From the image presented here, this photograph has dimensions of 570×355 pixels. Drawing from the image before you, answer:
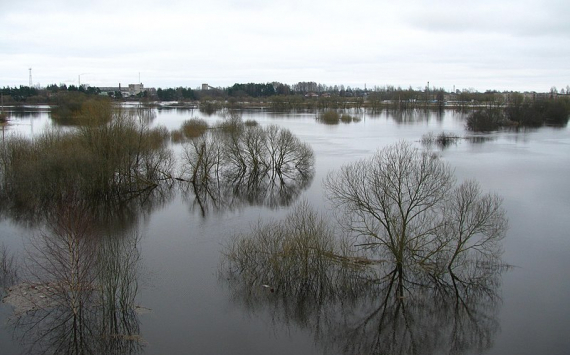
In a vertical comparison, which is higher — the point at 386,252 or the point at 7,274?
the point at 386,252

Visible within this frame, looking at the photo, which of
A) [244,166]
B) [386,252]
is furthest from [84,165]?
[386,252]

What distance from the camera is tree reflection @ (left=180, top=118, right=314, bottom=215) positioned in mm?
26656

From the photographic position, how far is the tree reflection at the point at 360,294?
39.9 feet

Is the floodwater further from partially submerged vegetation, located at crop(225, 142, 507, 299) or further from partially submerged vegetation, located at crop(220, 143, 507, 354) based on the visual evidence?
partially submerged vegetation, located at crop(225, 142, 507, 299)

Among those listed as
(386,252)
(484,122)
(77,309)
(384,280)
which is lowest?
(384,280)

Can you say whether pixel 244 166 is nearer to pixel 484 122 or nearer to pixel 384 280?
pixel 384 280

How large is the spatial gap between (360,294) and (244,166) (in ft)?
61.8

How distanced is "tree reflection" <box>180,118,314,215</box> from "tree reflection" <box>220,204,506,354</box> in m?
10.1

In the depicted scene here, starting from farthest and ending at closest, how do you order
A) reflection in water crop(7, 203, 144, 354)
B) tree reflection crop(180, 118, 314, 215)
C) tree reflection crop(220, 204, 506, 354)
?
tree reflection crop(180, 118, 314, 215) → tree reflection crop(220, 204, 506, 354) → reflection in water crop(7, 203, 144, 354)

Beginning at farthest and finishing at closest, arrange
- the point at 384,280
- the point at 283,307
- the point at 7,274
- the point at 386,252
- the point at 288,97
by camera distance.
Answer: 1. the point at 288,97
2. the point at 386,252
3. the point at 384,280
4. the point at 7,274
5. the point at 283,307

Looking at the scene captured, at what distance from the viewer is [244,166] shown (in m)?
32.0

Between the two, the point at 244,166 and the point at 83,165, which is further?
the point at 244,166

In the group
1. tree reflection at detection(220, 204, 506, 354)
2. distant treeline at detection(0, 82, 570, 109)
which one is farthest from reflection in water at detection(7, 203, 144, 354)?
distant treeline at detection(0, 82, 570, 109)

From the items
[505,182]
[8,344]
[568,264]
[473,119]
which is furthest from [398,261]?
[473,119]
